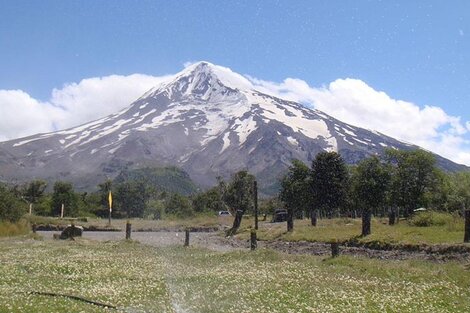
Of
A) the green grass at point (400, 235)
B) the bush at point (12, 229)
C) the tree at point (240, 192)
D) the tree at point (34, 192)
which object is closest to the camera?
the green grass at point (400, 235)

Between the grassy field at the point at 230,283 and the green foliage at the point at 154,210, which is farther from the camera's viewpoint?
the green foliage at the point at 154,210

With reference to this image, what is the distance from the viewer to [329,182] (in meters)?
84.9

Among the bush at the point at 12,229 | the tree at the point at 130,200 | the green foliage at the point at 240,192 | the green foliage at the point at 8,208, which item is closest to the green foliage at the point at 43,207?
the tree at the point at 130,200

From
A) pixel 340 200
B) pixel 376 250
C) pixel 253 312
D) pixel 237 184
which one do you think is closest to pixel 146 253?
pixel 376 250

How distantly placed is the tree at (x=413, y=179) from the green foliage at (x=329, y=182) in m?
10.0

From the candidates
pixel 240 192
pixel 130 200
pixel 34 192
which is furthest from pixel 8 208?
pixel 130 200

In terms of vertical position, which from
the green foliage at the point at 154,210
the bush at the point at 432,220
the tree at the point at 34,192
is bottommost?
the green foliage at the point at 154,210

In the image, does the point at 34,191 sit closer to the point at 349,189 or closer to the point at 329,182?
the point at 329,182

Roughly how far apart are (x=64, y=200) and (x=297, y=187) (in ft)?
196

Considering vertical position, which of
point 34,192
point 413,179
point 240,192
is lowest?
point 34,192

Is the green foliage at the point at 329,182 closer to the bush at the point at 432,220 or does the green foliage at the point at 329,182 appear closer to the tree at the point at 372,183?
the tree at the point at 372,183

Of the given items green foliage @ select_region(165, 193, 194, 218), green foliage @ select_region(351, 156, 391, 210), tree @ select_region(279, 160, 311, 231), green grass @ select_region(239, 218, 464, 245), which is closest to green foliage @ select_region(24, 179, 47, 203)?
green foliage @ select_region(165, 193, 194, 218)

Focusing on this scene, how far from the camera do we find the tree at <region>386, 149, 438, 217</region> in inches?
3634

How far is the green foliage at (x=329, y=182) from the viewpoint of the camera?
84.8m
